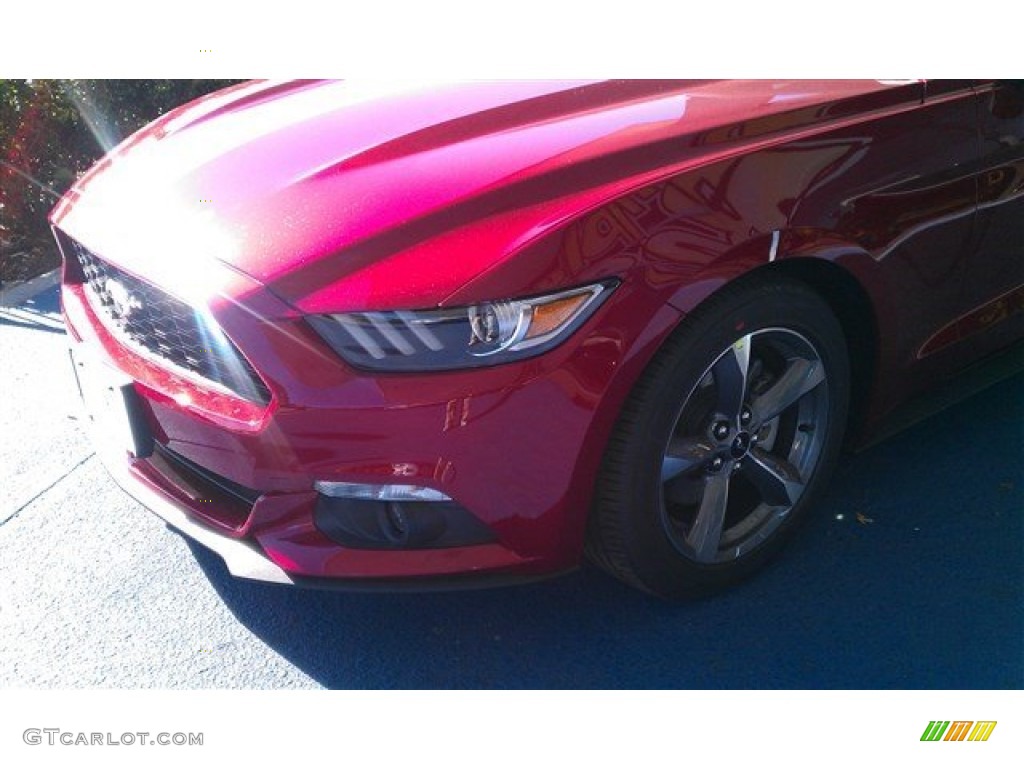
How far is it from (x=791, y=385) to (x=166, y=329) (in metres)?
1.45

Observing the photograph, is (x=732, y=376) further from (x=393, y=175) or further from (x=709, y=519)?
(x=393, y=175)

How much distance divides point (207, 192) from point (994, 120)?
6.42 ft

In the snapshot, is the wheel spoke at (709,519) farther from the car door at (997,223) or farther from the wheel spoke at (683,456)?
the car door at (997,223)

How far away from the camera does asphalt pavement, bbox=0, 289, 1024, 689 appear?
2.18 meters

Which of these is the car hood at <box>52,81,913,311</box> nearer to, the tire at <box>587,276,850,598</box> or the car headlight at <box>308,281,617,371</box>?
the car headlight at <box>308,281,617,371</box>

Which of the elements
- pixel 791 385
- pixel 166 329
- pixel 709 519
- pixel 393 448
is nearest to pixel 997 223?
pixel 791 385

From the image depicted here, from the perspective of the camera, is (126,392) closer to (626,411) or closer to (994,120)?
(626,411)

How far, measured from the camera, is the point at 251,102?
108 inches

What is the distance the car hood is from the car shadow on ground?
0.90 meters

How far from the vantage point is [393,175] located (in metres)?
2.07
